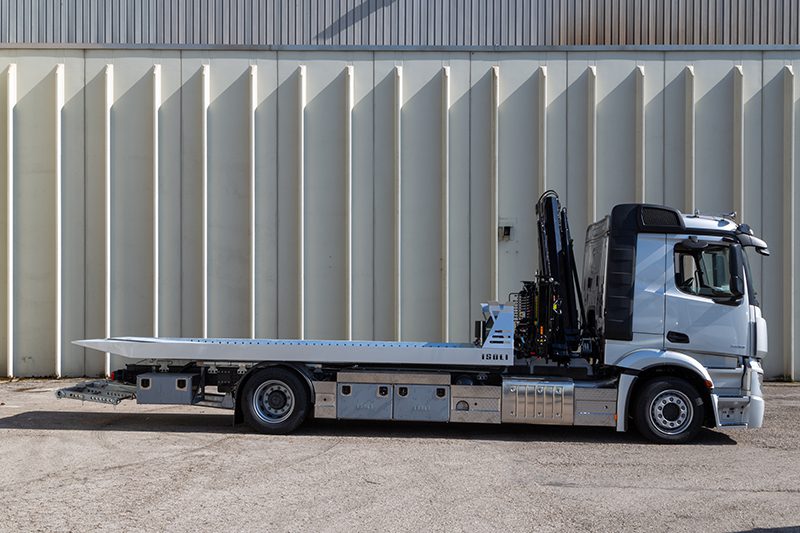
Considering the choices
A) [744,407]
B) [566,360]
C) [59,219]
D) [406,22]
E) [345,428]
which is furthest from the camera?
[406,22]

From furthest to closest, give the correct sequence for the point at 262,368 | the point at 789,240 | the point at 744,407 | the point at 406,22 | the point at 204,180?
1. the point at 406,22
2. the point at 204,180
3. the point at 789,240
4. the point at 262,368
5. the point at 744,407

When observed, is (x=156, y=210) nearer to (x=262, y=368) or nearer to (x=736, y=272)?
(x=262, y=368)

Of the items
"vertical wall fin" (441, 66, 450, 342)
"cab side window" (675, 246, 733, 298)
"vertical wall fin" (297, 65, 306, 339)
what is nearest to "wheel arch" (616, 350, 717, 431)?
"cab side window" (675, 246, 733, 298)

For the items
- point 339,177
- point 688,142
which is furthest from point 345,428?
point 688,142

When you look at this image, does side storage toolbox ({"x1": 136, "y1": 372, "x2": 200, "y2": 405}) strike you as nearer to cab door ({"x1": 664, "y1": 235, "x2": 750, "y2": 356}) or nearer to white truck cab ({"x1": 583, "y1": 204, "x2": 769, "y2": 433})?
white truck cab ({"x1": 583, "y1": 204, "x2": 769, "y2": 433})

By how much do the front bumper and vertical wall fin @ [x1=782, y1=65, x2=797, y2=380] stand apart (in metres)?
6.96

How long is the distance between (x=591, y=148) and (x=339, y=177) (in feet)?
16.9

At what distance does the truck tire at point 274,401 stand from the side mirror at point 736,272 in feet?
19.0

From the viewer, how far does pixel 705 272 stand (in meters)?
11.1

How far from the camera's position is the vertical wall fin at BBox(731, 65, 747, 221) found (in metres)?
17.2

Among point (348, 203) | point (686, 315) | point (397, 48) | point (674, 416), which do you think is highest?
point (397, 48)

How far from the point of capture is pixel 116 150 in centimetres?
1761

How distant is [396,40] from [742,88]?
715 cm

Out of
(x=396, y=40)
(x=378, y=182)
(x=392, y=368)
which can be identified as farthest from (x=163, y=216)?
(x=392, y=368)
